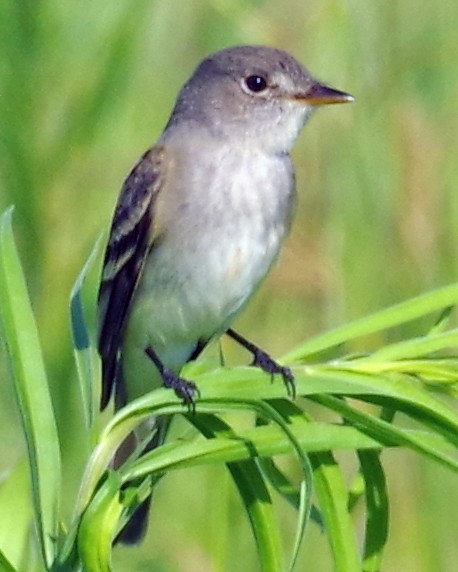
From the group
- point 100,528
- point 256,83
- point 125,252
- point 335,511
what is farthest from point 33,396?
point 256,83

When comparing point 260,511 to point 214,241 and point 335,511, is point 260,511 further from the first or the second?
point 214,241

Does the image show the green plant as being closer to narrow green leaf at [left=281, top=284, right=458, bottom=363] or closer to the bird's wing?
narrow green leaf at [left=281, top=284, right=458, bottom=363]

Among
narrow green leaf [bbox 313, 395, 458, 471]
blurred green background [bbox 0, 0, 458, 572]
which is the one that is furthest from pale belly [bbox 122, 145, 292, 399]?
narrow green leaf [bbox 313, 395, 458, 471]

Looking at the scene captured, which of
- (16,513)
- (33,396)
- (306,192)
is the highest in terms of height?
(33,396)

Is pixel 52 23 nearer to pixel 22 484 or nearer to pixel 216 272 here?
pixel 216 272

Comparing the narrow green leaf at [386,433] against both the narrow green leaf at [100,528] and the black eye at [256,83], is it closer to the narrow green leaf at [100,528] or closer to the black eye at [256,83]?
the narrow green leaf at [100,528]
